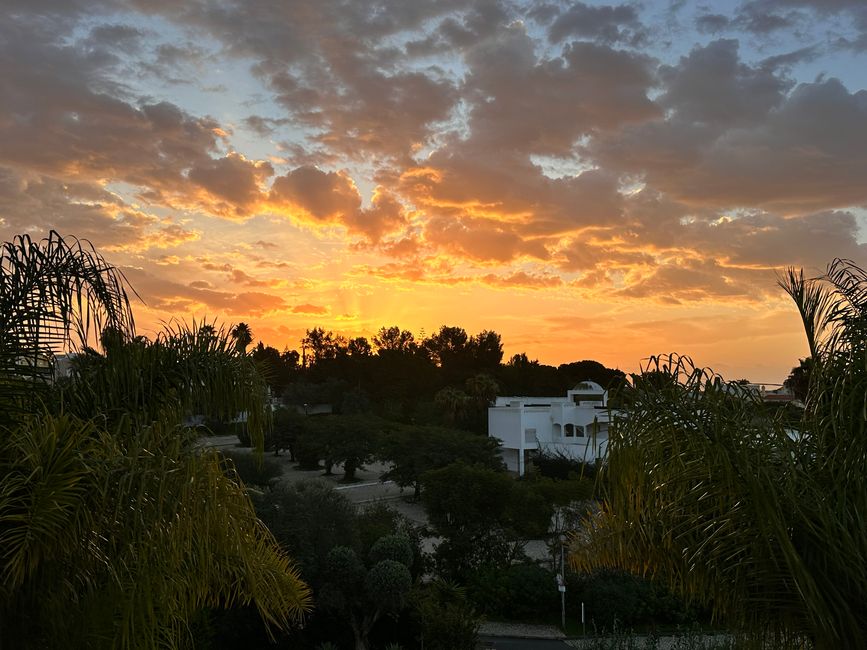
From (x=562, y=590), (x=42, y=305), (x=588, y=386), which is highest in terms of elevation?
(x=42, y=305)

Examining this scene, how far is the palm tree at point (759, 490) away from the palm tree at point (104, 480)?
2.75 m

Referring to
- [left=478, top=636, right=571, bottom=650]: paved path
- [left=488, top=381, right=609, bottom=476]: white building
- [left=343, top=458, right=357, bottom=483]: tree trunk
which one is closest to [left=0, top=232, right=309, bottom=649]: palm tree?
[left=478, top=636, right=571, bottom=650]: paved path

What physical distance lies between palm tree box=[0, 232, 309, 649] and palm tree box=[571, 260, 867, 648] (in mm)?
2753

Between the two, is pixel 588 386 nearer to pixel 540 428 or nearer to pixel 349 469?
pixel 540 428

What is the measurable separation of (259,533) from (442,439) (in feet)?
103

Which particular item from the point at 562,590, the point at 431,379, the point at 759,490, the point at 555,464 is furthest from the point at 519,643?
the point at 431,379

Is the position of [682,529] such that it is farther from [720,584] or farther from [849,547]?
[849,547]

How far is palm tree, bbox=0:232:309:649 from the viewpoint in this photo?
14.1 ft

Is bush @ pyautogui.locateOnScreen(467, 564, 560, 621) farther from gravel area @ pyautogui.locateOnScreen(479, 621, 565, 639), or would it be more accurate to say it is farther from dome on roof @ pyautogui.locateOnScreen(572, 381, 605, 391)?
dome on roof @ pyautogui.locateOnScreen(572, 381, 605, 391)

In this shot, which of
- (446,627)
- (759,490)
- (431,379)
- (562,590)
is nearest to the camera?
(759,490)

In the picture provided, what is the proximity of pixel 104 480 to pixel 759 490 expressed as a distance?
3.90 meters

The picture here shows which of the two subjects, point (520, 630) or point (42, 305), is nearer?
point (42, 305)

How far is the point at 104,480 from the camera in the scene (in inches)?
173

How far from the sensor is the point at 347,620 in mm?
16031
